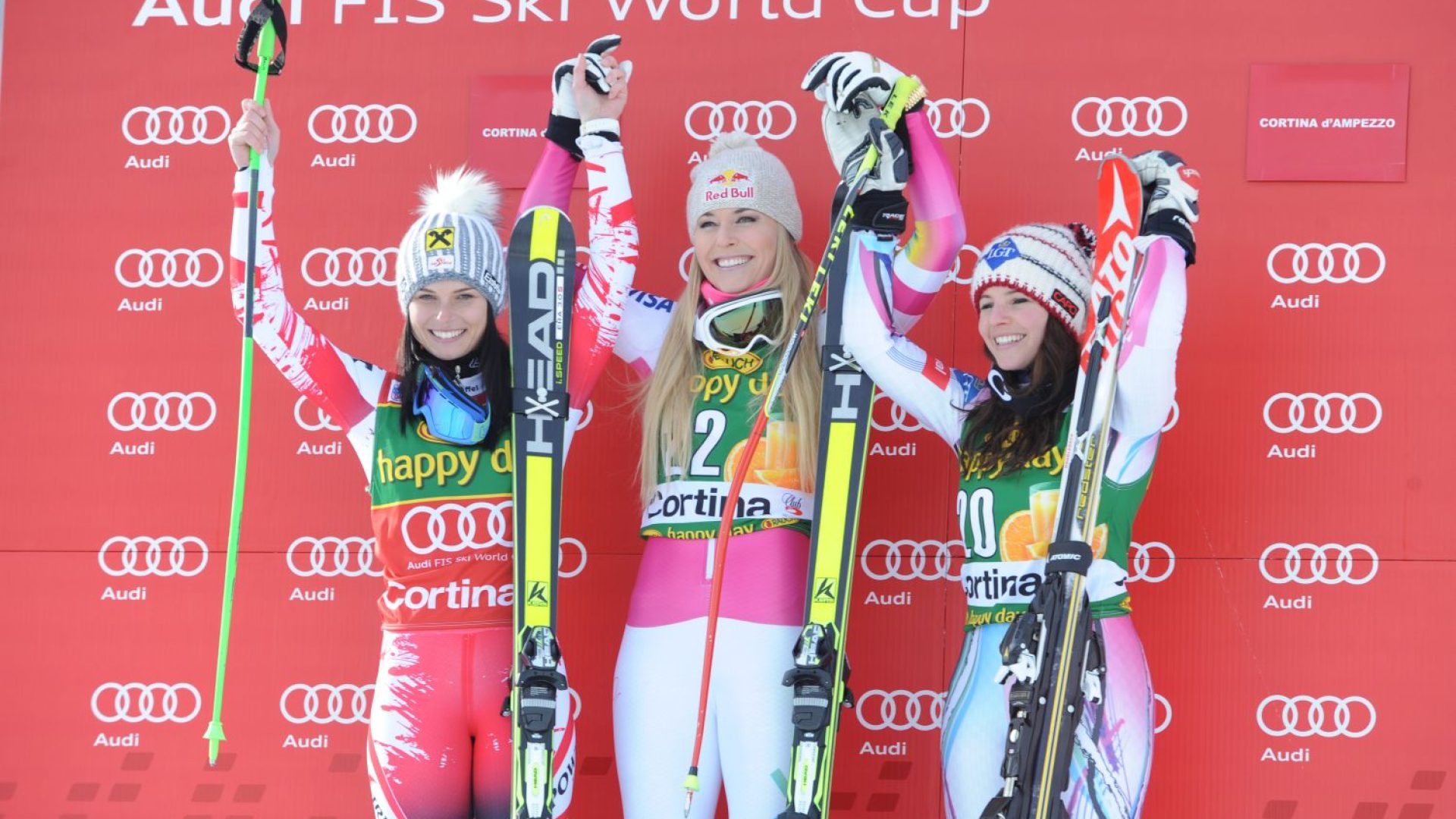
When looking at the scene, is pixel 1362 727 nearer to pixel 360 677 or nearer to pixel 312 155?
pixel 360 677

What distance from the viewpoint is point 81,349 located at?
438 cm

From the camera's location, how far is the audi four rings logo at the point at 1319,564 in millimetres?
3988

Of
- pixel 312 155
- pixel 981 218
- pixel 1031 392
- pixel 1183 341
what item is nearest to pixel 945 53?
pixel 981 218

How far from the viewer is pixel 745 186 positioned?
365 centimetres

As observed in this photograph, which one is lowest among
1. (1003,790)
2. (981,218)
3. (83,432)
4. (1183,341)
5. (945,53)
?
(1003,790)

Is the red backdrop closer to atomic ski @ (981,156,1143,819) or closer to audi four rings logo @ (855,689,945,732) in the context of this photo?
audi four rings logo @ (855,689,945,732)

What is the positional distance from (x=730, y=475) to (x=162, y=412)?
67.8 inches

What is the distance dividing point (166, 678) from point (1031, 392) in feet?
7.84

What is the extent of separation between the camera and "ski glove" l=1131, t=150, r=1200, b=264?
332cm

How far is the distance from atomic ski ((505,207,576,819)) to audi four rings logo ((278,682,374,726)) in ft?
3.51

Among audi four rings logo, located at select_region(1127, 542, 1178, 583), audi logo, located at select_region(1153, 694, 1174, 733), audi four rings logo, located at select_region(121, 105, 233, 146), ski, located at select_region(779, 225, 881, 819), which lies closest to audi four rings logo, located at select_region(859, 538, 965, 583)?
audi four rings logo, located at select_region(1127, 542, 1178, 583)

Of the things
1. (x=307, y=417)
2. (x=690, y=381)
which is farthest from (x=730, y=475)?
(x=307, y=417)

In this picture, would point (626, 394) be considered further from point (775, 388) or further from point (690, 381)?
point (775, 388)

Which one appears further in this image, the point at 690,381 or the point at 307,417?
the point at 307,417
